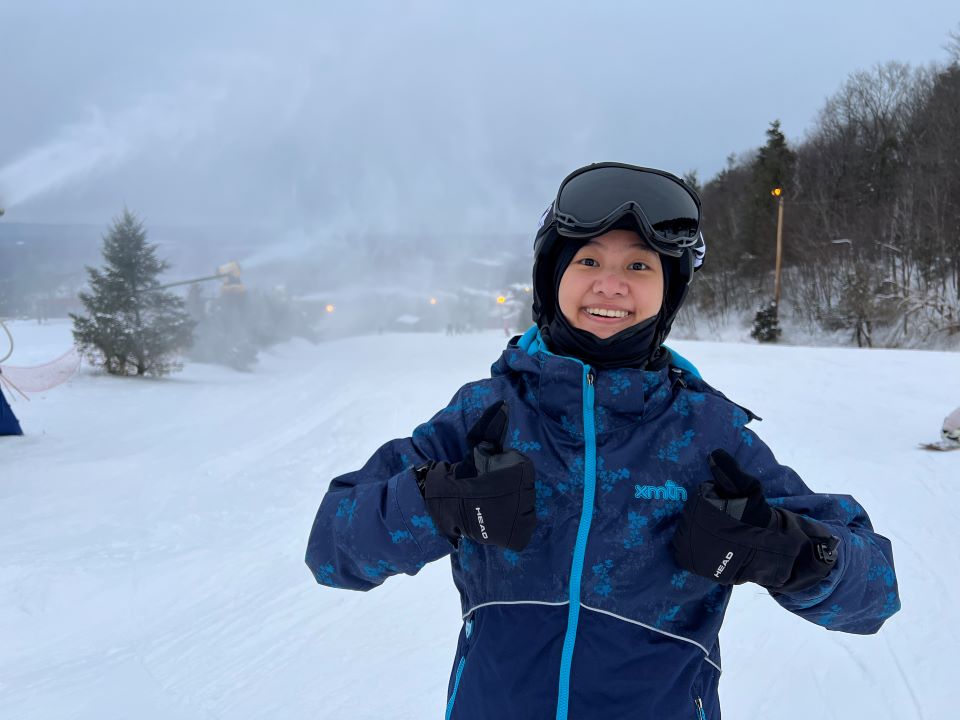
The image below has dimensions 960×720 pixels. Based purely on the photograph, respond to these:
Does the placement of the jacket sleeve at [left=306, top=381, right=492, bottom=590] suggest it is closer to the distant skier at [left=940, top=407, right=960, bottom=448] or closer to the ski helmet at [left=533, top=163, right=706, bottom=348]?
the ski helmet at [left=533, top=163, right=706, bottom=348]

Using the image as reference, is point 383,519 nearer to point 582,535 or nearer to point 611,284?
point 582,535

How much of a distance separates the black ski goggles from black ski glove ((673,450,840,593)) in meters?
0.67

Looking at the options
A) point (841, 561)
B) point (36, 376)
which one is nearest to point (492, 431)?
point (841, 561)

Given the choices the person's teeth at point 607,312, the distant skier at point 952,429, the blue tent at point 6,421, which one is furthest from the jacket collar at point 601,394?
the blue tent at point 6,421

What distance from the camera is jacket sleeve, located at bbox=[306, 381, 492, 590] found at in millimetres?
1413

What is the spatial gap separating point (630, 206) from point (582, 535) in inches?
Result: 34.5

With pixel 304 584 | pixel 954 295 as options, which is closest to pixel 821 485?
pixel 304 584

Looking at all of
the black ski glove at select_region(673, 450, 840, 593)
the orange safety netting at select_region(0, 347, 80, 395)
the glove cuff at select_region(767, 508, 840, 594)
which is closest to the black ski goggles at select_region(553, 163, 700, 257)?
the black ski glove at select_region(673, 450, 840, 593)

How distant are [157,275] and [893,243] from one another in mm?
34314

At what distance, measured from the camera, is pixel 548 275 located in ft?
6.18

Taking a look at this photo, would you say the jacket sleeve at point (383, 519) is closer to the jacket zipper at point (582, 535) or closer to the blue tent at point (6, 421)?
the jacket zipper at point (582, 535)

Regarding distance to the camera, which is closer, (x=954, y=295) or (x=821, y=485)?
(x=821, y=485)

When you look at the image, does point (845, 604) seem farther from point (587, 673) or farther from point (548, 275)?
point (548, 275)

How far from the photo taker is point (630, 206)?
5.34 feet
